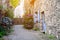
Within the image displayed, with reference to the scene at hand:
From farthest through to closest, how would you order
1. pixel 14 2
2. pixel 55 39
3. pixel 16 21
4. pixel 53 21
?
pixel 16 21 → pixel 14 2 → pixel 53 21 → pixel 55 39

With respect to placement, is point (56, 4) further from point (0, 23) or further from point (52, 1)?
point (0, 23)

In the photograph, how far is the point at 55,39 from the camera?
8.36 meters

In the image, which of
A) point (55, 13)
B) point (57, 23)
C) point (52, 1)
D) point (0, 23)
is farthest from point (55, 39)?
point (0, 23)

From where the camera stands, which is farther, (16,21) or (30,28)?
(16,21)

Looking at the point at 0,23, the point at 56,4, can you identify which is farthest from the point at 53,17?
the point at 0,23

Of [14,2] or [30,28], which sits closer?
[30,28]

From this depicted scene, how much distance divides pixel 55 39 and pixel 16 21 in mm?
15051

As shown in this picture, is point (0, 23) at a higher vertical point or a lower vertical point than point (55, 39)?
higher

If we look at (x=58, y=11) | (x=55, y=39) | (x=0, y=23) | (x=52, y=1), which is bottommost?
(x=55, y=39)

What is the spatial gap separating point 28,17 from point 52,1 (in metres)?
6.88

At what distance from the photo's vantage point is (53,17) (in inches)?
357

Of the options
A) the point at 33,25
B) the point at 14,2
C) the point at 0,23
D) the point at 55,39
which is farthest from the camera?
the point at 14,2

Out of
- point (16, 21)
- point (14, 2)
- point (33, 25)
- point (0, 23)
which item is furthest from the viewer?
point (16, 21)

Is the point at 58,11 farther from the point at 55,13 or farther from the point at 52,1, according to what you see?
the point at 52,1
